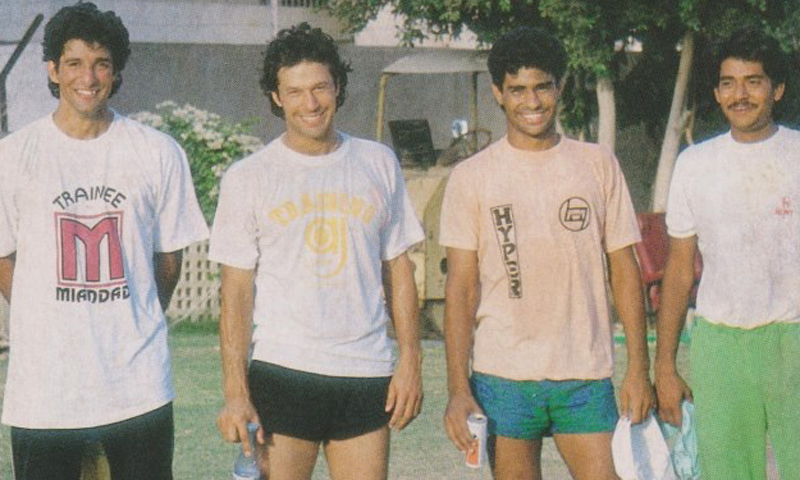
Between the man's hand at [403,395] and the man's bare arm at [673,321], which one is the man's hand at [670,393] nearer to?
the man's bare arm at [673,321]

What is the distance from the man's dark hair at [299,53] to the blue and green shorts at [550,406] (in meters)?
1.16

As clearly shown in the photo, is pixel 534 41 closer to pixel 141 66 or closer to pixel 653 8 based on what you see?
pixel 653 8

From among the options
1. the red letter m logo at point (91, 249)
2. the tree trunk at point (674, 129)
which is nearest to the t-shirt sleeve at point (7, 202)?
the red letter m logo at point (91, 249)

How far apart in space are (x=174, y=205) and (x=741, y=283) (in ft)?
6.37

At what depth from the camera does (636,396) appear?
18.7 ft

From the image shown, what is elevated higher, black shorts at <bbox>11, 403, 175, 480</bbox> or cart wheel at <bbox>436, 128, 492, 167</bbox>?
cart wheel at <bbox>436, 128, 492, 167</bbox>

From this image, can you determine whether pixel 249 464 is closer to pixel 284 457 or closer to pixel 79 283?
pixel 284 457

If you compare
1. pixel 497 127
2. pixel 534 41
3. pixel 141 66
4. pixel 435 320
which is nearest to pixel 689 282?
pixel 534 41

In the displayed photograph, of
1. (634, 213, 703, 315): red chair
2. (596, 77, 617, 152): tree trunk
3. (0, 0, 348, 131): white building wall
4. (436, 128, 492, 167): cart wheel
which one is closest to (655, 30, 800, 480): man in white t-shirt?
(634, 213, 703, 315): red chair

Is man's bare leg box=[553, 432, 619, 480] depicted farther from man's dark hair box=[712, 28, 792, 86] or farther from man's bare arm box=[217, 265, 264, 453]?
man's dark hair box=[712, 28, 792, 86]

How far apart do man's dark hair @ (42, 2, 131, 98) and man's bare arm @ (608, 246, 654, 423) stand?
182 cm

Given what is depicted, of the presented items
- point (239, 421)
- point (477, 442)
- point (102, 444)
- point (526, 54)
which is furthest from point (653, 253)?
point (102, 444)

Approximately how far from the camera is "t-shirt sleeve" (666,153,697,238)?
582 centimetres

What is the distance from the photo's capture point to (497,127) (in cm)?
2620
